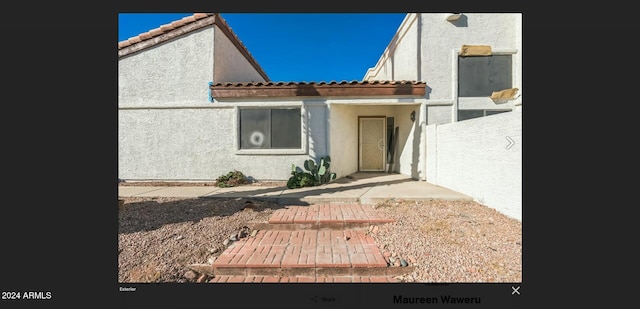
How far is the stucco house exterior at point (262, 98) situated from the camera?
6473mm

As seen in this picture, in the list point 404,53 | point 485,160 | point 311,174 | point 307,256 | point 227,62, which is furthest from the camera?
point 404,53

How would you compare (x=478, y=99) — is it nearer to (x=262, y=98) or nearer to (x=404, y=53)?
(x=404, y=53)

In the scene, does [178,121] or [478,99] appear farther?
[478,99]

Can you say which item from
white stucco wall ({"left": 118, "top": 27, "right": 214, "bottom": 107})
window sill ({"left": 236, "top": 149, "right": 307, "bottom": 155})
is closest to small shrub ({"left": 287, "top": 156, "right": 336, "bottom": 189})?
window sill ({"left": 236, "top": 149, "right": 307, "bottom": 155})

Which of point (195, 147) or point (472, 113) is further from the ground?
point (472, 113)

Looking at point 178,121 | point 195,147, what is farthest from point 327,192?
point 178,121

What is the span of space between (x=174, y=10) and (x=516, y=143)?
189 inches

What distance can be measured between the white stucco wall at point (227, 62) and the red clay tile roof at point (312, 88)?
0.64 metres

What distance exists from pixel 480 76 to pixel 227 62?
7690 millimetres

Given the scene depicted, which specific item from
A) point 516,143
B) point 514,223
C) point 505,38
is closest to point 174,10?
point 516,143

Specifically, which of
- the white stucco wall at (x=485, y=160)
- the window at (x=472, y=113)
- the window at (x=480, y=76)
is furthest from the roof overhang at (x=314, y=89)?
the white stucco wall at (x=485, y=160)

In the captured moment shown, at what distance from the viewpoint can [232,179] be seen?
6.38 meters

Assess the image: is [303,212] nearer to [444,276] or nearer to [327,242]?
[327,242]

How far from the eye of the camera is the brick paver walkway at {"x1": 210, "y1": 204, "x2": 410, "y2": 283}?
250 cm
